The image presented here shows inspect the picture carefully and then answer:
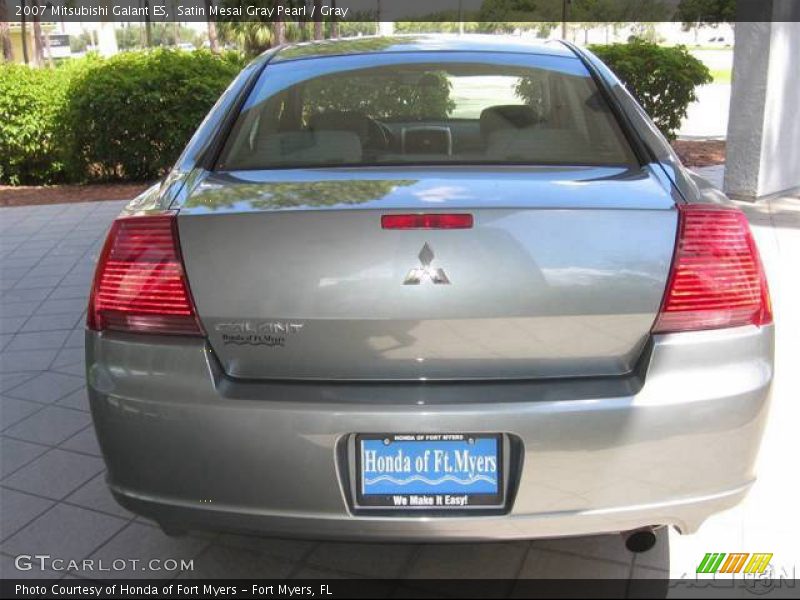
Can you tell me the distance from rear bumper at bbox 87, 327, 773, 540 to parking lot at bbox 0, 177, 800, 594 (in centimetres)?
58

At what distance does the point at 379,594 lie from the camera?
262 cm

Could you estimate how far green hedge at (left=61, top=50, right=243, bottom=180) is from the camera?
1118cm

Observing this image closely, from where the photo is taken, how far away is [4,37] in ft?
68.3

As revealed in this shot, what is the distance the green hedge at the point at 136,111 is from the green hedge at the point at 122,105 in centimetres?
1

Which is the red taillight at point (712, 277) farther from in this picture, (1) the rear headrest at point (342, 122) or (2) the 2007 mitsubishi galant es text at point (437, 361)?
(1) the rear headrest at point (342, 122)

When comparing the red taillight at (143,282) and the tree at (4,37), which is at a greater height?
the tree at (4,37)

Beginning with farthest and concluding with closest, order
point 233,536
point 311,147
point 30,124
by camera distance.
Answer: point 30,124
point 233,536
point 311,147

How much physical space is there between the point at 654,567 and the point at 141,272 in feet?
5.86

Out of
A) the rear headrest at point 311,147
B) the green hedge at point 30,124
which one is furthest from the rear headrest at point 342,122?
the green hedge at point 30,124

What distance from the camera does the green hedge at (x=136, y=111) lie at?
11180mm

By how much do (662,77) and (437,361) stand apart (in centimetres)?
1148

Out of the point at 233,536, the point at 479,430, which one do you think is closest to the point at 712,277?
the point at 479,430

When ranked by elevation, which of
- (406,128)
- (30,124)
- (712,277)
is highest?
(406,128)

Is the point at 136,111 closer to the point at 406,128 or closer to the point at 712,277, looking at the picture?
the point at 406,128
